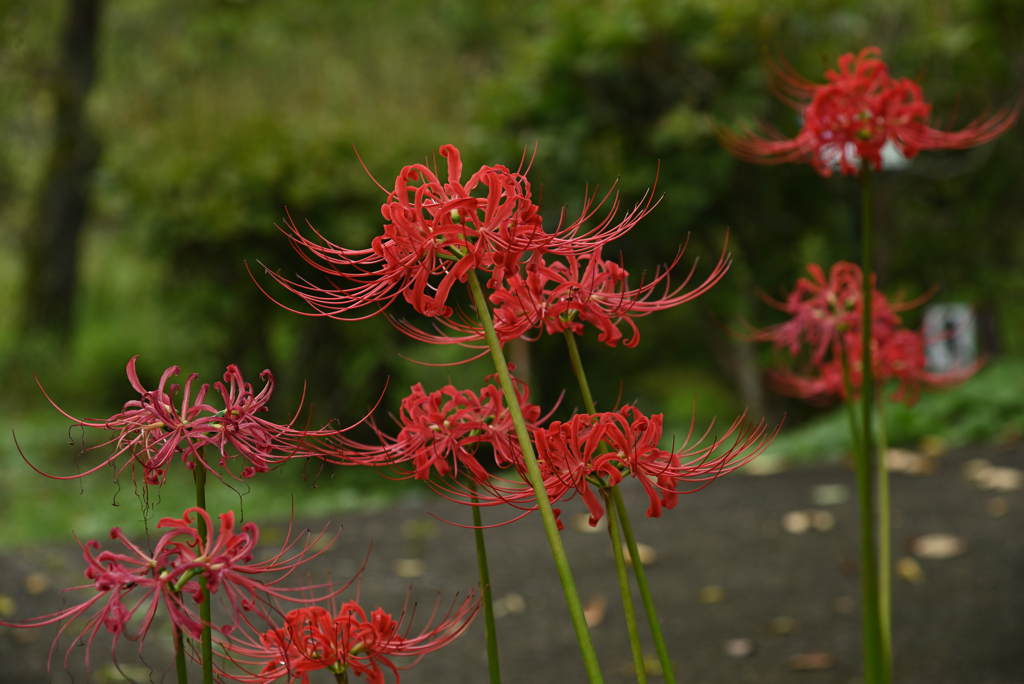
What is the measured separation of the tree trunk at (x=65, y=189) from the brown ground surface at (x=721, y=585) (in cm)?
546

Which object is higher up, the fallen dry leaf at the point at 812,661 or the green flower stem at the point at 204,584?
the green flower stem at the point at 204,584

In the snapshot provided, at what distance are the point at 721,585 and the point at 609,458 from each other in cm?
319

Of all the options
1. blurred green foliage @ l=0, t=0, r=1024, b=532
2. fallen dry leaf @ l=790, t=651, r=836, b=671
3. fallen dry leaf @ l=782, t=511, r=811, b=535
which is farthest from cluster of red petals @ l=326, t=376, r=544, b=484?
blurred green foliage @ l=0, t=0, r=1024, b=532

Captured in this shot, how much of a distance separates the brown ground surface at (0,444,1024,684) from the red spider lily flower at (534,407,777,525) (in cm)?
192

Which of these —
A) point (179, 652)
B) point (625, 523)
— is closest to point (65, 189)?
point (179, 652)

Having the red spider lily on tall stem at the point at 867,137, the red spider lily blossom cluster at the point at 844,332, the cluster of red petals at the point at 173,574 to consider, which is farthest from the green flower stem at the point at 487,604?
the red spider lily blossom cluster at the point at 844,332

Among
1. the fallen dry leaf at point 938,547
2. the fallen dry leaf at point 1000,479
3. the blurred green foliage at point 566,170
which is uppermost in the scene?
the blurred green foliage at point 566,170

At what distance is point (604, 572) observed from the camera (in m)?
4.30

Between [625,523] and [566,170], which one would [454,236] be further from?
[566,170]

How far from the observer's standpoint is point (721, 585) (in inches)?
161

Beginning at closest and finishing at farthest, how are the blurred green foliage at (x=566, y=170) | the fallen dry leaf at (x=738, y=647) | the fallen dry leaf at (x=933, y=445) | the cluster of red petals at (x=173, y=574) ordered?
the cluster of red petals at (x=173, y=574) → the fallen dry leaf at (x=738, y=647) → the fallen dry leaf at (x=933, y=445) → the blurred green foliage at (x=566, y=170)

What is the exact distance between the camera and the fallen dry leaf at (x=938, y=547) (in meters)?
4.14

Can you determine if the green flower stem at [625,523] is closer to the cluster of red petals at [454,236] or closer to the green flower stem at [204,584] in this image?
the cluster of red petals at [454,236]

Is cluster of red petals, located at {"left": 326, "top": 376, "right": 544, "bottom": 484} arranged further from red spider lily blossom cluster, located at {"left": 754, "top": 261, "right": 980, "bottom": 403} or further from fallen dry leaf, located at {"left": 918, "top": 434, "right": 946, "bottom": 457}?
fallen dry leaf, located at {"left": 918, "top": 434, "right": 946, "bottom": 457}
